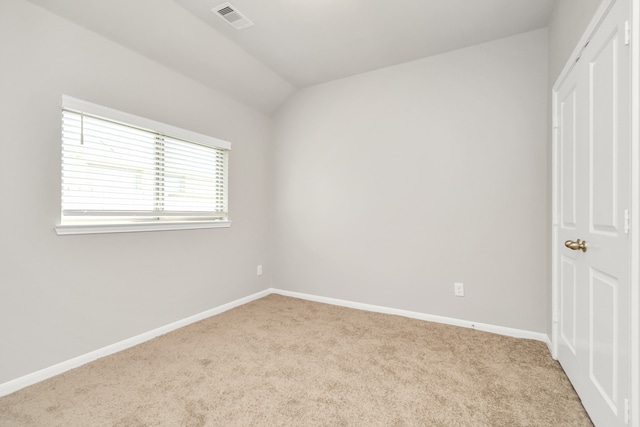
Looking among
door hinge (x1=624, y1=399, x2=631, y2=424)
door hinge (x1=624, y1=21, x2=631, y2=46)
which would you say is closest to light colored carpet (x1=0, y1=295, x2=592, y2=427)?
door hinge (x1=624, y1=399, x2=631, y2=424)

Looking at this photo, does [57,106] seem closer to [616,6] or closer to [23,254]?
[23,254]

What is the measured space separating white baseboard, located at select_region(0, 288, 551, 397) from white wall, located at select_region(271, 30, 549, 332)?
7 cm

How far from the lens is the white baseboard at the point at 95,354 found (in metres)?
1.73

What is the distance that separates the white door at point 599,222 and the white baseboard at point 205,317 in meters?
0.61

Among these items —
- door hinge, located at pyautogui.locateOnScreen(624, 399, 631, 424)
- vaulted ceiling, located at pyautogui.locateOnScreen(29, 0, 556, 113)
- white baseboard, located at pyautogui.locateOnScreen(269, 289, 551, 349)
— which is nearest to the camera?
door hinge, located at pyautogui.locateOnScreen(624, 399, 631, 424)

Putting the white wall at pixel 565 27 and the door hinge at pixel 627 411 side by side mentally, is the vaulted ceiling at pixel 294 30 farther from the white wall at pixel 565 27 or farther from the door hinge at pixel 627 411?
the door hinge at pixel 627 411

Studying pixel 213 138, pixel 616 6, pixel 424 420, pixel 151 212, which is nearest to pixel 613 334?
pixel 424 420

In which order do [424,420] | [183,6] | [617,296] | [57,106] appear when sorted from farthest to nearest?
1. [183,6]
2. [57,106]
3. [424,420]
4. [617,296]

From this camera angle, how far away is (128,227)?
2.29m

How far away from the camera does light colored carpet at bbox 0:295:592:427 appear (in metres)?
1.51

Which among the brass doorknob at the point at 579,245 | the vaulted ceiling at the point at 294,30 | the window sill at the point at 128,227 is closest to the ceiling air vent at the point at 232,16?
the vaulted ceiling at the point at 294,30

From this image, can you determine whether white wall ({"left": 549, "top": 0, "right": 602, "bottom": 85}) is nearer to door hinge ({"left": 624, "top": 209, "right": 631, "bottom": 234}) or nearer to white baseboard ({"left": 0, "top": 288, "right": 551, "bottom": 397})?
door hinge ({"left": 624, "top": 209, "right": 631, "bottom": 234})

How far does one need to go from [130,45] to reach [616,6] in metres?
2.99

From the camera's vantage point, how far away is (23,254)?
1.78 meters
